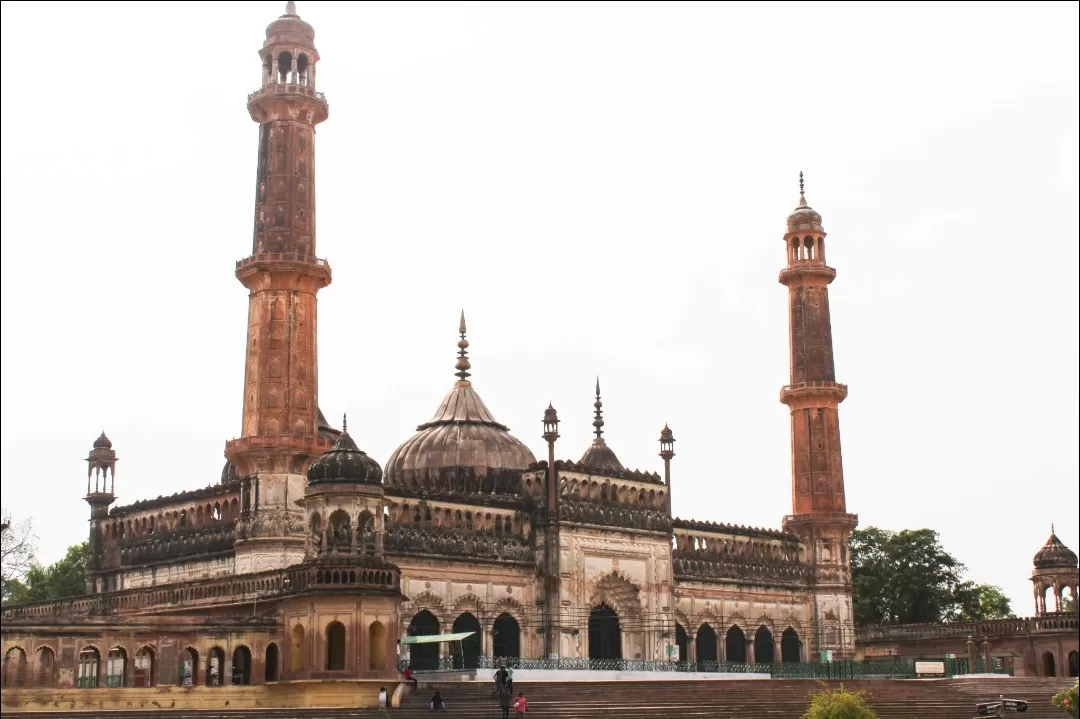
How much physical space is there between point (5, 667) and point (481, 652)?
13.0 meters

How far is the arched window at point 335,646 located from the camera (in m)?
29.2

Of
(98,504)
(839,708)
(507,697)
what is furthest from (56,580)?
(839,708)

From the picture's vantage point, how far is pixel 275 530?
34438mm

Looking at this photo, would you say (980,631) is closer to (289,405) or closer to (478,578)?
(478,578)

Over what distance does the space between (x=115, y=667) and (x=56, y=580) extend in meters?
Answer: 28.7

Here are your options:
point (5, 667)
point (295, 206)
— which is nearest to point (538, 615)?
point (295, 206)

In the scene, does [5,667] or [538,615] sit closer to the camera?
[5,667]

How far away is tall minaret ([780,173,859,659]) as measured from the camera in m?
47.3

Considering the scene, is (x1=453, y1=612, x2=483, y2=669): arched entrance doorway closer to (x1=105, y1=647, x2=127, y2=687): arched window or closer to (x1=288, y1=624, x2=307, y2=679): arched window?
(x1=288, y1=624, x2=307, y2=679): arched window

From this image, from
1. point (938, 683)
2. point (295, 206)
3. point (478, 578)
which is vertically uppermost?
point (295, 206)

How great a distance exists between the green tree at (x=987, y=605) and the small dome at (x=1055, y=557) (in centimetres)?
1341

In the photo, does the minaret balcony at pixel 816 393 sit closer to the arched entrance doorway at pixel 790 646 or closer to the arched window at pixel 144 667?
the arched entrance doorway at pixel 790 646

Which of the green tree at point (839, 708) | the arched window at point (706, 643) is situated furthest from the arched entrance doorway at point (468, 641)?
the green tree at point (839, 708)

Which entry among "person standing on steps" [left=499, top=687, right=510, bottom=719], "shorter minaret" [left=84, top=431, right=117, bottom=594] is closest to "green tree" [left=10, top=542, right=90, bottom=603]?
"shorter minaret" [left=84, top=431, right=117, bottom=594]
